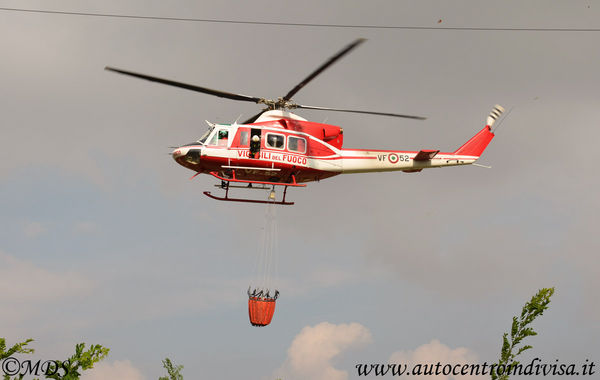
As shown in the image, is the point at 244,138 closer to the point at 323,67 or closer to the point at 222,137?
the point at 222,137

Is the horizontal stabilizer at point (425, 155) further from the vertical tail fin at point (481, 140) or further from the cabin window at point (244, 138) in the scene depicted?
the cabin window at point (244, 138)

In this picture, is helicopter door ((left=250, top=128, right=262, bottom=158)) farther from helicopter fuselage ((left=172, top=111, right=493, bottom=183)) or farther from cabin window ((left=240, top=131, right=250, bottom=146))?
cabin window ((left=240, top=131, right=250, bottom=146))

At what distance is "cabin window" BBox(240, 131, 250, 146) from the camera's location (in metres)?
29.2

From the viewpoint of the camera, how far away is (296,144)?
30031 mm

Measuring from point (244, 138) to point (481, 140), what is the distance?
14.0 m

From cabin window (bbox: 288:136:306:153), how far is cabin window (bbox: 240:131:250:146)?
1.85 meters

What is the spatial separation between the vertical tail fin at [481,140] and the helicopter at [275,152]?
Answer: 3750mm

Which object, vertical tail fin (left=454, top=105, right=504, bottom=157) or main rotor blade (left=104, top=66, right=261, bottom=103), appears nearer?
main rotor blade (left=104, top=66, right=261, bottom=103)

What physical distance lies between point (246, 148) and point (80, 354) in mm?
11989

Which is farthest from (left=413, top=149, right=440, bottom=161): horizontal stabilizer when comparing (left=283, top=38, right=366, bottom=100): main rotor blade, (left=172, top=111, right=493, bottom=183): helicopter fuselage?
(left=283, top=38, right=366, bottom=100): main rotor blade

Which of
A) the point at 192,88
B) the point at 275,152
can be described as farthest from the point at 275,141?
the point at 192,88

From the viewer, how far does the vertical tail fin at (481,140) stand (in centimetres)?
3553

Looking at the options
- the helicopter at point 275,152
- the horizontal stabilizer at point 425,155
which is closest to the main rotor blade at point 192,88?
the helicopter at point 275,152

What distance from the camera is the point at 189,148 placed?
2875cm
